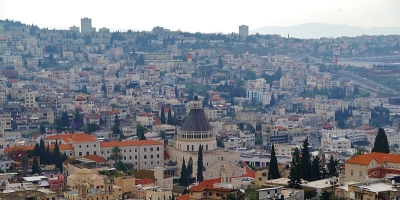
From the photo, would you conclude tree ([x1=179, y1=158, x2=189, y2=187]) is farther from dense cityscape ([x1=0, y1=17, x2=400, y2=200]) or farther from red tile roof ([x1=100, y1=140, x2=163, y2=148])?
red tile roof ([x1=100, y1=140, x2=163, y2=148])

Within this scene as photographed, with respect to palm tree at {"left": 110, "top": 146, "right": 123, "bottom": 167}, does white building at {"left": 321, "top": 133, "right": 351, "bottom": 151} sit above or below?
below

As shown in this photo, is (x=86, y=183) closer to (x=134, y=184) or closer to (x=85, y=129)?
(x=134, y=184)

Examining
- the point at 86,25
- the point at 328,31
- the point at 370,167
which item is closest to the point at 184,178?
the point at 370,167

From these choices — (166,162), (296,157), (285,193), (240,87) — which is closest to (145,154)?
(166,162)

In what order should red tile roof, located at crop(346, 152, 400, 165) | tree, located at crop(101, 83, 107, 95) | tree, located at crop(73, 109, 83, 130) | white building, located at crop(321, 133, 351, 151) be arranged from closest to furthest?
1. red tile roof, located at crop(346, 152, 400, 165)
2. white building, located at crop(321, 133, 351, 151)
3. tree, located at crop(73, 109, 83, 130)
4. tree, located at crop(101, 83, 107, 95)

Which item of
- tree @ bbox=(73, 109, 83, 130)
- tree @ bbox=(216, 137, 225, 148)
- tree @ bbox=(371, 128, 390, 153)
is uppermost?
tree @ bbox=(371, 128, 390, 153)

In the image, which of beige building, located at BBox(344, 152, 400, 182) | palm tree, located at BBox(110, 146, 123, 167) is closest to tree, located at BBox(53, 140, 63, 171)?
palm tree, located at BBox(110, 146, 123, 167)

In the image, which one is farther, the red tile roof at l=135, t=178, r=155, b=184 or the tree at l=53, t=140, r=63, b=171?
the tree at l=53, t=140, r=63, b=171

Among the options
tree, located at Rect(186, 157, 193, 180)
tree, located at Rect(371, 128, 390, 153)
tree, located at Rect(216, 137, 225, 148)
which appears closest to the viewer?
tree, located at Rect(371, 128, 390, 153)
